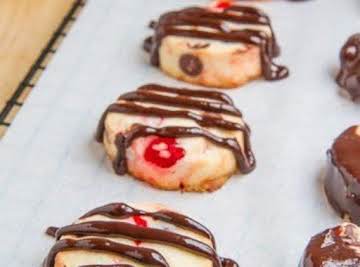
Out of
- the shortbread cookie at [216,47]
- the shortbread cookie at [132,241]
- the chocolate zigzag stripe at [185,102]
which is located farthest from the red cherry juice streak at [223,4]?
the shortbread cookie at [132,241]

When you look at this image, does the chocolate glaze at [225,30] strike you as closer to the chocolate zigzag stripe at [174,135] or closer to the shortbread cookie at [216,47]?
the shortbread cookie at [216,47]

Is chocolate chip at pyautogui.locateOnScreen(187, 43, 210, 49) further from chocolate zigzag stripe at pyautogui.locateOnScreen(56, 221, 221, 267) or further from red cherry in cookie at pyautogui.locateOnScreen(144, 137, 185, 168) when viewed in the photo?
chocolate zigzag stripe at pyautogui.locateOnScreen(56, 221, 221, 267)

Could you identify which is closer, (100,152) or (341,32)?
(100,152)

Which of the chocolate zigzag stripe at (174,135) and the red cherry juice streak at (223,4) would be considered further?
the red cherry juice streak at (223,4)

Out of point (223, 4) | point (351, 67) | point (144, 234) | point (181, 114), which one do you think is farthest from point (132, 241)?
point (223, 4)

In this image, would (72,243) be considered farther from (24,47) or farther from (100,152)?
(24,47)

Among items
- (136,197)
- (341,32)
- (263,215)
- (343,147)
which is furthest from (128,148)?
(341,32)

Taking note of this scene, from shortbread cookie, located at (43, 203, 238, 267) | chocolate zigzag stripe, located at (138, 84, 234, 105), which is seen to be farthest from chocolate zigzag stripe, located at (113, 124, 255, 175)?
shortbread cookie, located at (43, 203, 238, 267)

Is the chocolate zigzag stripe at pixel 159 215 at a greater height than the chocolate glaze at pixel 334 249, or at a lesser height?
greater
